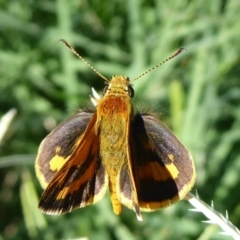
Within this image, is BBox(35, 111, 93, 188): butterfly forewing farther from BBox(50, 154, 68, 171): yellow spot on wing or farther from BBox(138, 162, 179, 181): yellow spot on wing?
BBox(138, 162, 179, 181): yellow spot on wing

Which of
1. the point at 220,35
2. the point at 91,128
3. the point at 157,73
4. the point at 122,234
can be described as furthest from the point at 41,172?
the point at 220,35

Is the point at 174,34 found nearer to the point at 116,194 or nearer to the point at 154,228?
the point at 154,228

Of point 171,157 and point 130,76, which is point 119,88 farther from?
point 130,76

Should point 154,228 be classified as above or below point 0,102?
below

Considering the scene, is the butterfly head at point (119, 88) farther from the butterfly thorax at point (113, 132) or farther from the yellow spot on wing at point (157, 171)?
the yellow spot on wing at point (157, 171)

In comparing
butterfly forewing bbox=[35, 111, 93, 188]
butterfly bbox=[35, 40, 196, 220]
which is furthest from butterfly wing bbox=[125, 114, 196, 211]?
butterfly forewing bbox=[35, 111, 93, 188]

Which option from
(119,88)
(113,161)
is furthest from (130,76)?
(113,161)

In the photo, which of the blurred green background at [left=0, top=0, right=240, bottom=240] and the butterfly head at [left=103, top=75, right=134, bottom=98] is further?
the blurred green background at [left=0, top=0, right=240, bottom=240]
